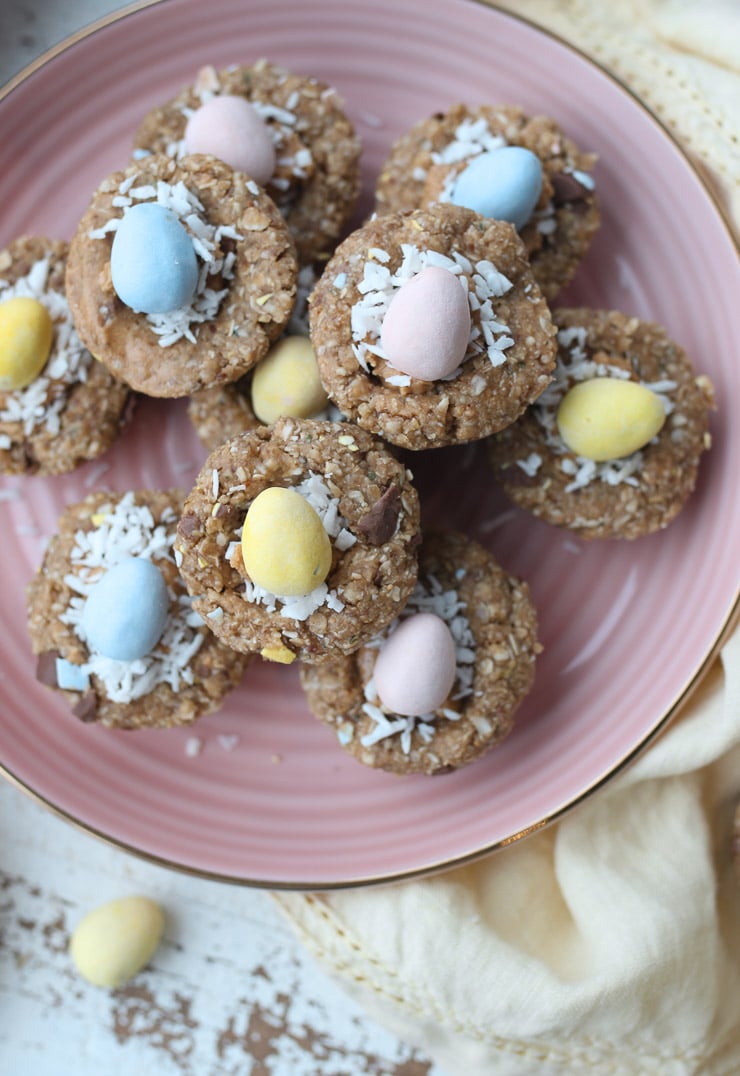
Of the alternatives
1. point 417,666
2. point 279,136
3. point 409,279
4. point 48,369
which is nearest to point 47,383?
point 48,369

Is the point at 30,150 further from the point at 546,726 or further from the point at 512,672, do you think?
the point at 546,726

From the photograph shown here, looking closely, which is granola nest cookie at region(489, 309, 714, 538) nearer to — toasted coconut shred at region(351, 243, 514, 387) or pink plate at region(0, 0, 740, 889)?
pink plate at region(0, 0, 740, 889)

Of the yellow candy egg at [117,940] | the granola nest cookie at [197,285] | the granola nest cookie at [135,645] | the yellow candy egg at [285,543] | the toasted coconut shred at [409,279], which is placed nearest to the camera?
the yellow candy egg at [285,543]

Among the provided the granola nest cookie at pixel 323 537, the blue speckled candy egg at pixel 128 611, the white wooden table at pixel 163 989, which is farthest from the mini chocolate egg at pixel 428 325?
the white wooden table at pixel 163 989

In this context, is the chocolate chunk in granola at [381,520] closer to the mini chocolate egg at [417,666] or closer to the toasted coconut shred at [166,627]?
the mini chocolate egg at [417,666]

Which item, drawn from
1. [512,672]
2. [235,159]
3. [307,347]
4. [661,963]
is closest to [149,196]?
[235,159]

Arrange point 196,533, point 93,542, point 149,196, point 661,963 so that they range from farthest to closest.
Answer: point 661,963, point 93,542, point 149,196, point 196,533

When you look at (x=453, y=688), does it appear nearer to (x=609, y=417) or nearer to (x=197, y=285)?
(x=609, y=417)
